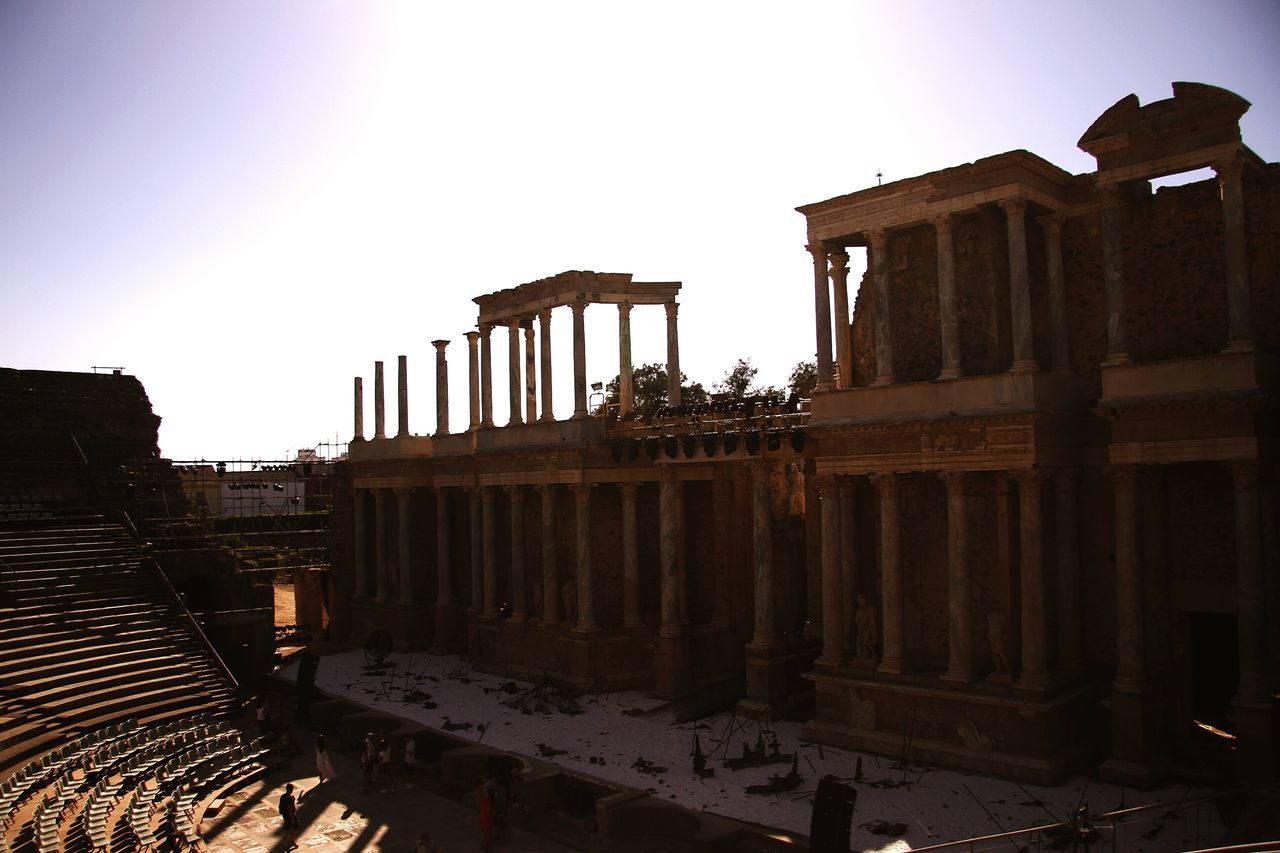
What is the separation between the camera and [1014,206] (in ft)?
61.8

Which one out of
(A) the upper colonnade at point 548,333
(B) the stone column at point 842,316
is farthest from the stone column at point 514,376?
(B) the stone column at point 842,316

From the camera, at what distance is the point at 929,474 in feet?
68.0

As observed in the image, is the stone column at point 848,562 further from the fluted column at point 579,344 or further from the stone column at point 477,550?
the stone column at point 477,550

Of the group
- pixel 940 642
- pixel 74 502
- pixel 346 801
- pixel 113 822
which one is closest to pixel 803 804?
pixel 940 642

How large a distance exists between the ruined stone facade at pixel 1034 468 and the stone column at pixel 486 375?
8281mm

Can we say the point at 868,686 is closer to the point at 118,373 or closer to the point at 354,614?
the point at 354,614

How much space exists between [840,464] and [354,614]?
22.7 metres

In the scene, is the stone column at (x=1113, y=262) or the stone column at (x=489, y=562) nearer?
the stone column at (x=1113, y=262)

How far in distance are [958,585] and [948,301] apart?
18.2 feet

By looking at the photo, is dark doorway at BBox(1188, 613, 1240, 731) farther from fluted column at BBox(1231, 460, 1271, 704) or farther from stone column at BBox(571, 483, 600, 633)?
stone column at BBox(571, 483, 600, 633)

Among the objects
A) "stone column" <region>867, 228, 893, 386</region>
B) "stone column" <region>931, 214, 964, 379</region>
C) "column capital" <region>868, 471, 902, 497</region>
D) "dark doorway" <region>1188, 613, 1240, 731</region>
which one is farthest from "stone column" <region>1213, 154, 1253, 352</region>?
"column capital" <region>868, 471, 902, 497</region>

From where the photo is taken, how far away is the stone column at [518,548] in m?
29.6

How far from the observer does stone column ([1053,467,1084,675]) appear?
19.1m

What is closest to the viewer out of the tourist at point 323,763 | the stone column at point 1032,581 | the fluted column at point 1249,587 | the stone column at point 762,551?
the fluted column at point 1249,587
